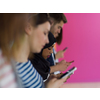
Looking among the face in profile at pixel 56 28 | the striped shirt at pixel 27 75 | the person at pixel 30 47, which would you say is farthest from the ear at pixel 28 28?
the face in profile at pixel 56 28

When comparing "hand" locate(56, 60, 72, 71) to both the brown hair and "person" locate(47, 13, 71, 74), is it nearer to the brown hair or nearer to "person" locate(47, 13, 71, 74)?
"person" locate(47, 13, 71, 74)

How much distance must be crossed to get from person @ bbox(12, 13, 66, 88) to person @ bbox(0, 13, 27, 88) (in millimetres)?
26

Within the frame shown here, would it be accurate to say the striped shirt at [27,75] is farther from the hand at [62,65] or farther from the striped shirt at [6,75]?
the hand at [62,65]

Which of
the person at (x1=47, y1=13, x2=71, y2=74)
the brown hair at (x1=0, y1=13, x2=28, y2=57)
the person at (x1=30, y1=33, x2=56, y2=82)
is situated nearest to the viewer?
the brown hair at (x1=0, y1=13, x2=28, y2=57)

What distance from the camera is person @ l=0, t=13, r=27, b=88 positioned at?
1.71 feet

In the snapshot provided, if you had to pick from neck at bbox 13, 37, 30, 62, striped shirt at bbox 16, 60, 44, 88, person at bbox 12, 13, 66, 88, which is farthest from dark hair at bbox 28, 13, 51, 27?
striped shirt at bbox 16, 60, 44, 88

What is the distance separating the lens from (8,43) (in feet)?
1.71

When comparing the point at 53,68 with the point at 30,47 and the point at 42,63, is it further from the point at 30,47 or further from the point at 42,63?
the point at 30,47

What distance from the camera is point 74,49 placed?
3.06ft

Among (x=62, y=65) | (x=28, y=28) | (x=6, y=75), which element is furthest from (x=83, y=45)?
(x=6, y=75)

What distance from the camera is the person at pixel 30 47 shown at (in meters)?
0.53

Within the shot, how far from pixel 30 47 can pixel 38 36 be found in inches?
3.3
